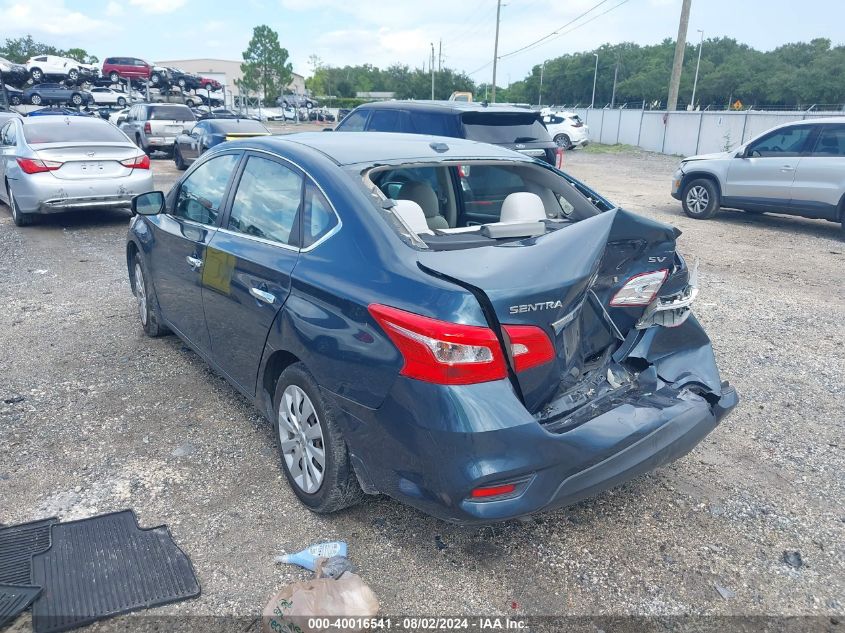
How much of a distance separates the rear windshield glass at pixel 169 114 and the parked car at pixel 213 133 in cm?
262

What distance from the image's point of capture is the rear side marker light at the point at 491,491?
2.36m

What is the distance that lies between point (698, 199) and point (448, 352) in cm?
1074

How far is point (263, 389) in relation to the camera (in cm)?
336

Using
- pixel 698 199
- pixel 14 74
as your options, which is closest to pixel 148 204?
pixel 698 199

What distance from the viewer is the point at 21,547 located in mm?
2824

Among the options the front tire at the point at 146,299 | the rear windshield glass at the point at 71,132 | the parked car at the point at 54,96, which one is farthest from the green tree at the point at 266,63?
the front tire at the point at 146,299

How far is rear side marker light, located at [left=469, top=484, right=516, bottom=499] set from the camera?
7.74 ft

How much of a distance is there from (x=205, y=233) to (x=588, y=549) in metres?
2.72

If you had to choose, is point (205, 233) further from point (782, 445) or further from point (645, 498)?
point (782, 445)

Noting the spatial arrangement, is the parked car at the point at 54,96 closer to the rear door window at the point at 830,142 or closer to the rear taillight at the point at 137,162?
the rear taillight at the point at 137,162

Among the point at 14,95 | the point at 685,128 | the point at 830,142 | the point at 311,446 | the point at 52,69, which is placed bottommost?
the point at 311,446

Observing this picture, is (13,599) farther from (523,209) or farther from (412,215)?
(523,209)

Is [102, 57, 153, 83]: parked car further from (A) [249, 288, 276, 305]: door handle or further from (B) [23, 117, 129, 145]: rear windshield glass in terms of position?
(A) [249, 288, 276, 305]: door handle

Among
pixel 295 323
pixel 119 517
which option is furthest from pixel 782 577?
pixel 119 517
